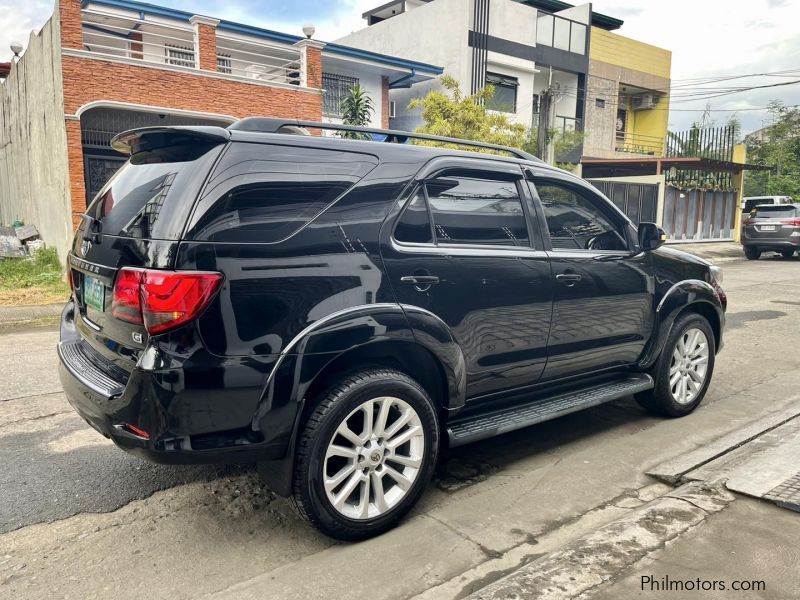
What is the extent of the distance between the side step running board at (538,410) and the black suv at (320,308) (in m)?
0.02

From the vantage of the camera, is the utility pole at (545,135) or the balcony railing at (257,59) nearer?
the balcony railing at (257,59)

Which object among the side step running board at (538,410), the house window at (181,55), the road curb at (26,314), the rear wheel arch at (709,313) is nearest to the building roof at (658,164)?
the house window at (181,55)

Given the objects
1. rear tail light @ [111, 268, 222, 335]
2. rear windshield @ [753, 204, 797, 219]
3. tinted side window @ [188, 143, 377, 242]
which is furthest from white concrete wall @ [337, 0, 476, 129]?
rear tail light @ [111, 268, 222, 335]

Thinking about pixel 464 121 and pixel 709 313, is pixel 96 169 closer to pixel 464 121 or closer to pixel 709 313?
pixel 464 121

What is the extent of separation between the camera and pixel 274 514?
3262mm

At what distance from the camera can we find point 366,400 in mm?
2889

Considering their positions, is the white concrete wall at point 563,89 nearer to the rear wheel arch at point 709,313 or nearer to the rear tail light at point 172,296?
the rear wheel arch at point 709,313

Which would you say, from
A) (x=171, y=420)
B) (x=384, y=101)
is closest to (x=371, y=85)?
(x=384, y=101)

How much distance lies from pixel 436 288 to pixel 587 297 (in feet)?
4.04

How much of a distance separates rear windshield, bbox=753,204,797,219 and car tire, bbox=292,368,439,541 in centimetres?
1954

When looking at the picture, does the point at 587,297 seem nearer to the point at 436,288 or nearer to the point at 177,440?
the point at 436,288

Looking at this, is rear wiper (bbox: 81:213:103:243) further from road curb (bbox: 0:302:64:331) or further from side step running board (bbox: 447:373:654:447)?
road curb (bbox: 0:302:64:331)

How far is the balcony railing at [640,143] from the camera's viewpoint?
98.5 ft

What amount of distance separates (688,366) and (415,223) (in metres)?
2.67
